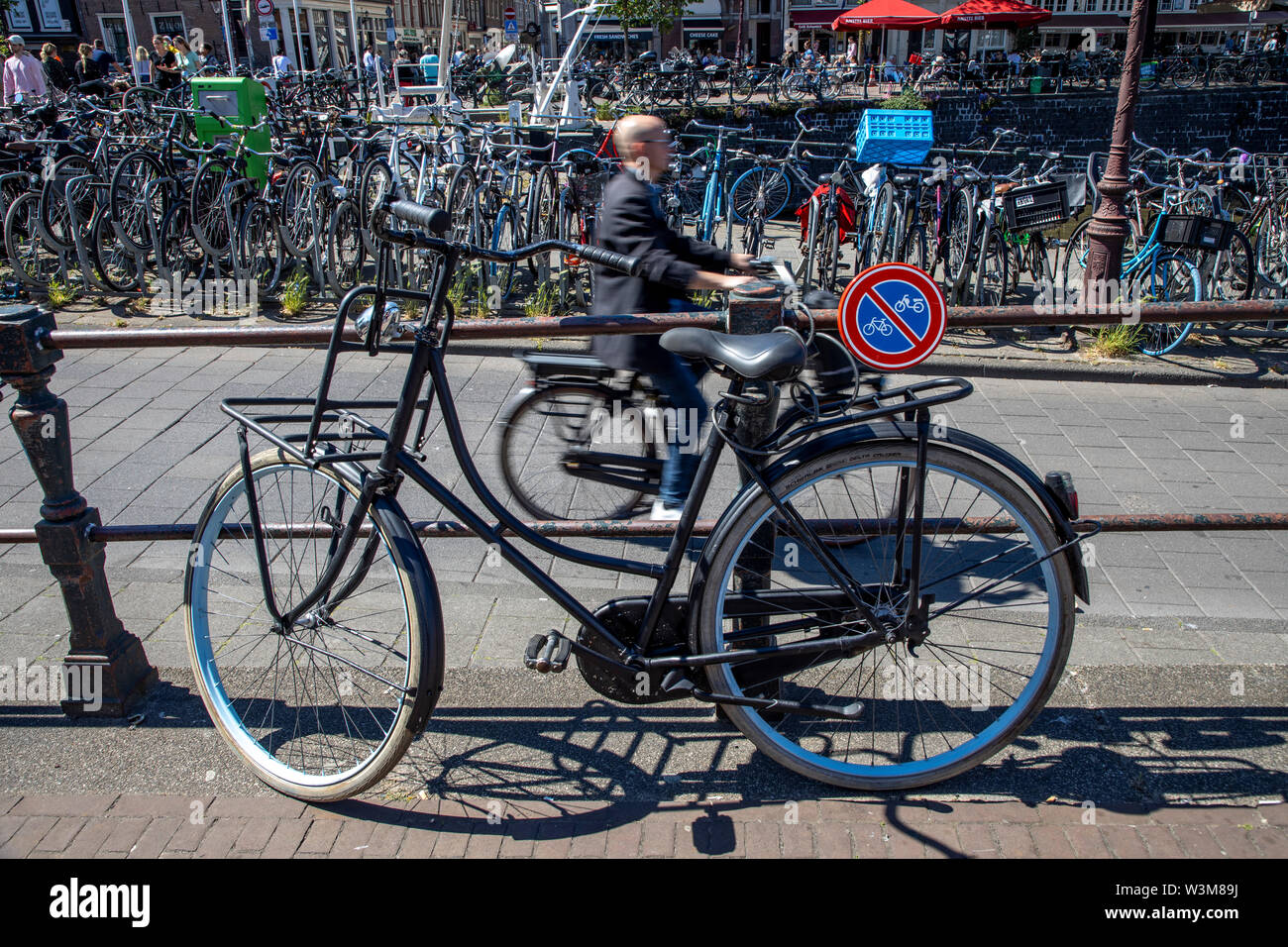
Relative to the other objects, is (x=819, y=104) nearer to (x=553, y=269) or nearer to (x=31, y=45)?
(x=553, y=269)

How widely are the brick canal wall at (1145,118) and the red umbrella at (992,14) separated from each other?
2.87 m

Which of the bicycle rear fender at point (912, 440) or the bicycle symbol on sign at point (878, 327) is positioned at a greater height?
the bicycle symbol on sign at point (878, 327)

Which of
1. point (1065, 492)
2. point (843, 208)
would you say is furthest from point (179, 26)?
point (1065, 492)

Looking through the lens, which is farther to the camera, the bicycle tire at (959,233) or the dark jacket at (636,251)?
the bicycle tire at (959,233)

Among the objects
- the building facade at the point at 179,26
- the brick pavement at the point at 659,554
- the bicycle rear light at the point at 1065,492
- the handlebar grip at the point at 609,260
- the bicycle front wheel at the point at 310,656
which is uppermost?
the building facade at the point at 179,26

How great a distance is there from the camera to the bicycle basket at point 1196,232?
24.2 feet

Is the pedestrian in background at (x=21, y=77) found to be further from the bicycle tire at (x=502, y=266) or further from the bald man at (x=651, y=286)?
the bald man at (x=651, y=286)

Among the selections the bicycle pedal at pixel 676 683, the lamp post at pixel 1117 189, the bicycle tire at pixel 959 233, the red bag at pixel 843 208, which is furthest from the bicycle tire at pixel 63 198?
the lamp post at pixel 1117 189

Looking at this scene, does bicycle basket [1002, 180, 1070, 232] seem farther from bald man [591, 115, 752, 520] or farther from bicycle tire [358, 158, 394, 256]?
bicycle tire [358, 158, 394, 256]

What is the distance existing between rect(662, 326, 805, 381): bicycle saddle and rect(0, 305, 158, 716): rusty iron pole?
1.72 meters

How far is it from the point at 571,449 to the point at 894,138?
734 centimetres

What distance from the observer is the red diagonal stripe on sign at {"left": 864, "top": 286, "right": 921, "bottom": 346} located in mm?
2281

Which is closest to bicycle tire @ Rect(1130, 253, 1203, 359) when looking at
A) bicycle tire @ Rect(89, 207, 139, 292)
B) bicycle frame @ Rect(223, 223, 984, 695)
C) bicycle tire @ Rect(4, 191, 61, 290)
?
bicycle frame @ Rect(223, 223, 984, 695)

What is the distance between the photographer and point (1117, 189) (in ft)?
24.0
